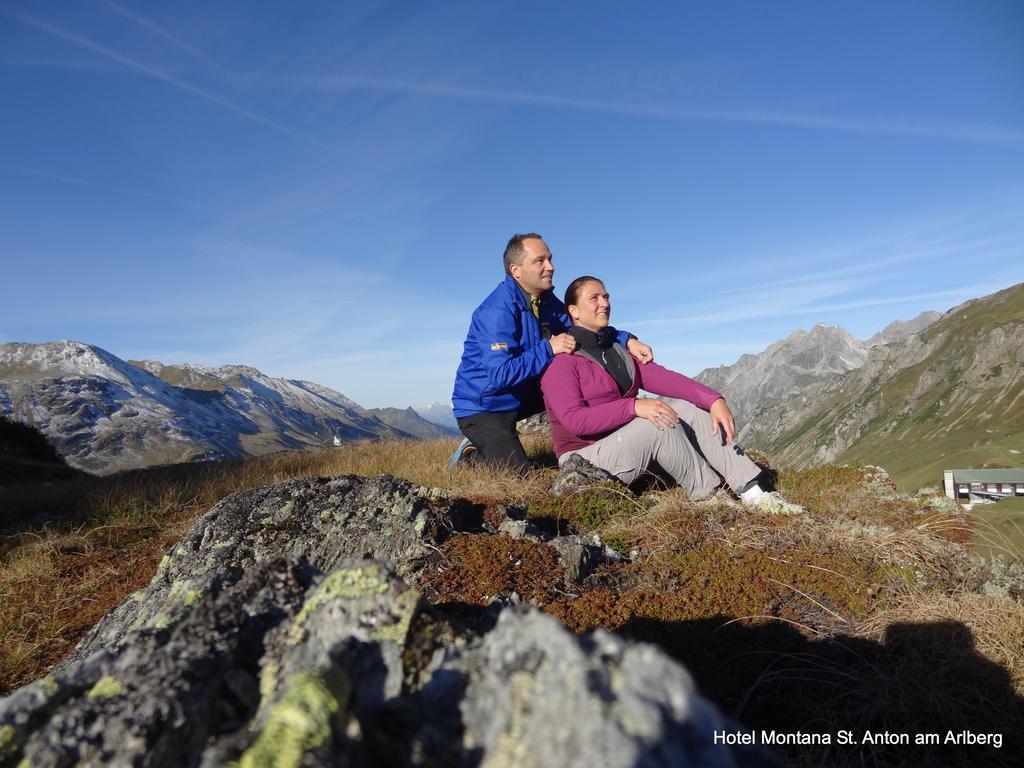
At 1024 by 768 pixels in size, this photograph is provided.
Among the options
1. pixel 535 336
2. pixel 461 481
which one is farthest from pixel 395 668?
pixel 535 336

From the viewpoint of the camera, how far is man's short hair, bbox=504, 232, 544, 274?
9.05 meters

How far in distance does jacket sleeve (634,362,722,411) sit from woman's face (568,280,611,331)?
0.99 metres

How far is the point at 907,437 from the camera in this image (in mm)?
187375

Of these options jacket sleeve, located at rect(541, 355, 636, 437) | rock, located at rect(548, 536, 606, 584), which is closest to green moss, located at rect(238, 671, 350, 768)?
rock, located at rect(548, 536, 606, 584)

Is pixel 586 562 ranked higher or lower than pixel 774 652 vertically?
higher

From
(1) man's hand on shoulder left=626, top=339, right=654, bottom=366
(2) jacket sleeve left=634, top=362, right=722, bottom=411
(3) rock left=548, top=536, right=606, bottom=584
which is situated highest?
(1) man's hand on shoulder left=626, top=339, right=654, bottom=366

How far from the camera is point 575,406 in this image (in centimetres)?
755

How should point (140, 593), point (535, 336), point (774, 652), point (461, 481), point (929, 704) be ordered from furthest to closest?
1. point (535, 336)
2. point (461, 481)
3. point (140, 593)
4. point (774, 652)
5. point (929, 704)

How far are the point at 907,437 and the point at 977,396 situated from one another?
24.8 m

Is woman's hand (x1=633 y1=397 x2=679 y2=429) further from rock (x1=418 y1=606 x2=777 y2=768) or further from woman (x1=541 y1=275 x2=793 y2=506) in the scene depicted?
rock (x1=418 y1=606 x2=777 y2=768)

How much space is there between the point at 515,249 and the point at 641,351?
2.51 m

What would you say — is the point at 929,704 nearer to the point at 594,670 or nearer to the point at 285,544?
the point at 594,670

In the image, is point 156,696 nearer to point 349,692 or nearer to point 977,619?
point 349,692

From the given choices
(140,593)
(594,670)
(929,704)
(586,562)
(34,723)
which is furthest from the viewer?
(586,562)
